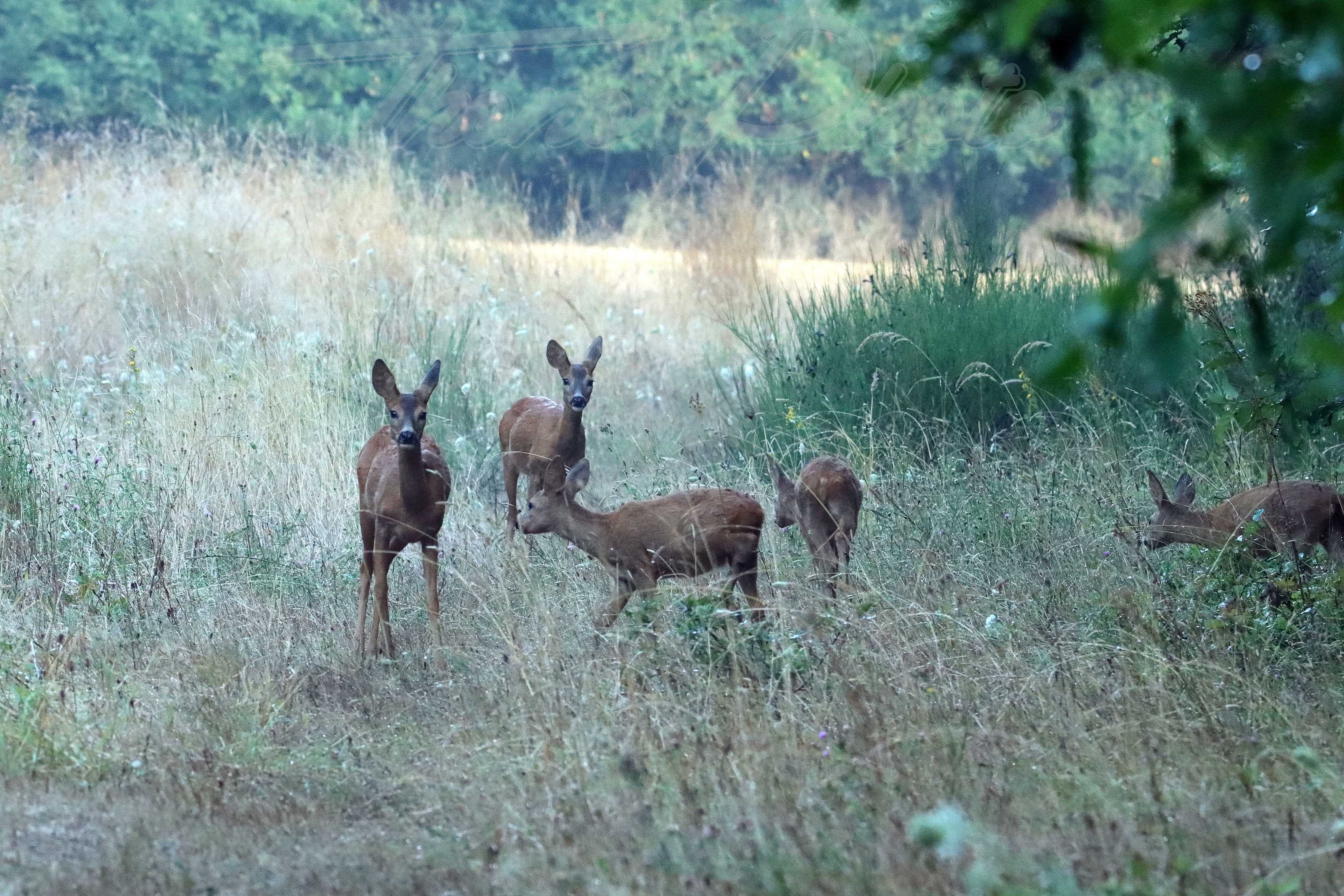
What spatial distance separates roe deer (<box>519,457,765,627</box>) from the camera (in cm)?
577

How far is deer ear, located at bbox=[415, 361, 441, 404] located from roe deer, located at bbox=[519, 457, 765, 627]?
0.63 meters

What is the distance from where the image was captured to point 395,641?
6.38 m

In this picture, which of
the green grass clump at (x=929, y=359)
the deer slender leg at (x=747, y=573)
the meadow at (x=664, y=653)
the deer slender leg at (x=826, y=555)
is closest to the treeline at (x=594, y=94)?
the meadow at (x=664, y=653)

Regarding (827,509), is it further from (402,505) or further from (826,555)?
(402,505)

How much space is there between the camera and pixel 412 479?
6258 mm

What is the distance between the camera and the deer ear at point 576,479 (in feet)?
20.4

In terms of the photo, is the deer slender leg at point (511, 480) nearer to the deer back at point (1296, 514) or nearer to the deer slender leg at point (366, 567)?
the deer slender leg at point (366, 567)

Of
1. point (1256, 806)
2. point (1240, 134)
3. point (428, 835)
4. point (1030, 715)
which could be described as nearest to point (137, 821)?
point (428, 835)

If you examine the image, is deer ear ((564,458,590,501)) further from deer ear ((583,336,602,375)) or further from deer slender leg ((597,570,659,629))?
deer ear ((583,336,602,375))

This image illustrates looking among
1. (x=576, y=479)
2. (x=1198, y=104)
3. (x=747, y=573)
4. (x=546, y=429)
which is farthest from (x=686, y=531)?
(x=1198, y=104)

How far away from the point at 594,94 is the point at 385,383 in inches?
885

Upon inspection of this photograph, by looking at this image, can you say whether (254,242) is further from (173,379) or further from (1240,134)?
(1240,134)

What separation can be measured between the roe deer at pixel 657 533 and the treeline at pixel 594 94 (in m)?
20.6

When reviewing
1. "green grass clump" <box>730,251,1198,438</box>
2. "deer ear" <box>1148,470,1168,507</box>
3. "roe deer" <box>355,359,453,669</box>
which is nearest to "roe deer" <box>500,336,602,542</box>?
"roe deer" <box>355,359,453,669</box>
